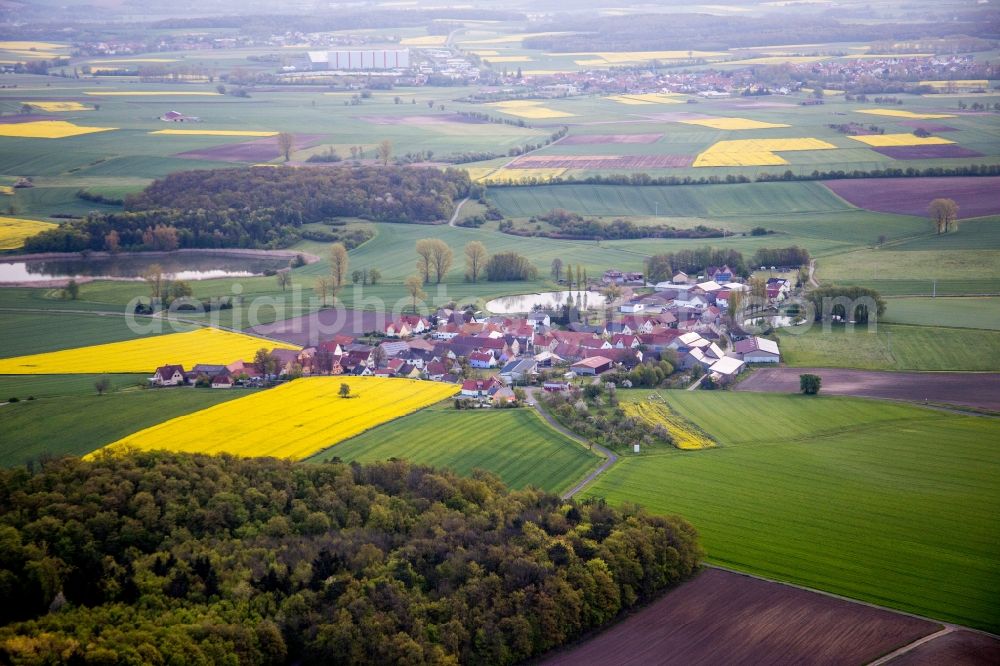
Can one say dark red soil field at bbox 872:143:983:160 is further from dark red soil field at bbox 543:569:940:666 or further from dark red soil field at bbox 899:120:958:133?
dark red soil field at bbox 543:569:940:666

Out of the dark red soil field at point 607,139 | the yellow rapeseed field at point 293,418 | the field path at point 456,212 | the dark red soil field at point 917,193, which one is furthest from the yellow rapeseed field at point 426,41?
the yellow rapeseed field at point 293,418

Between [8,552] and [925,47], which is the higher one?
[925,47]

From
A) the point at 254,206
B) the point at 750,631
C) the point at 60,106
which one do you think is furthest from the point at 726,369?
the point at 60,106

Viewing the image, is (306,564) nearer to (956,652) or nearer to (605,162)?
(956,652)

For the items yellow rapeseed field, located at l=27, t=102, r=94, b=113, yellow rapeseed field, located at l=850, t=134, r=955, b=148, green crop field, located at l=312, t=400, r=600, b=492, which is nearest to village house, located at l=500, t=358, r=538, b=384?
green crop field, located at l=312, t=400, r=600, b=492

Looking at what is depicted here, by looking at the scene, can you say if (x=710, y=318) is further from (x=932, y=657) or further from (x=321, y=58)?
(x=321, y=58)

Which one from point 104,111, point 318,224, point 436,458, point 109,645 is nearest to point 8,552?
point 109,645
